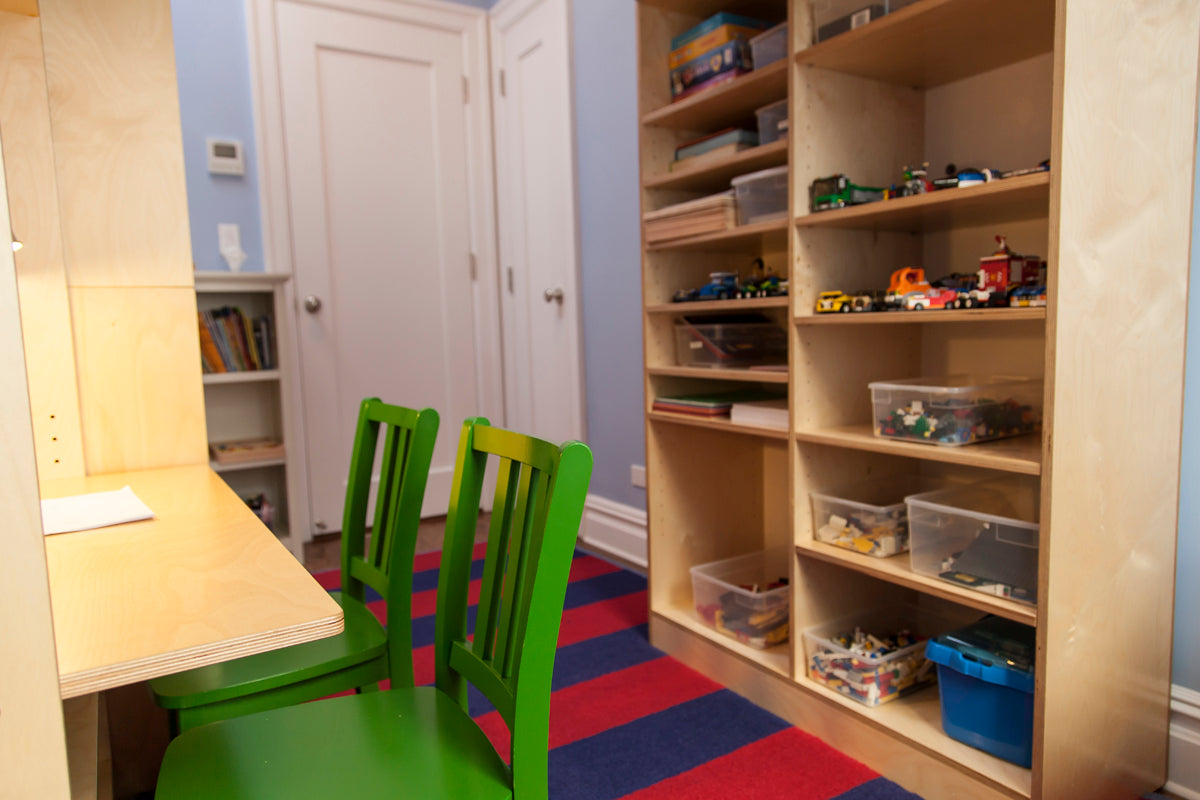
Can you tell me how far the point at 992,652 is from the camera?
1592 millimetres

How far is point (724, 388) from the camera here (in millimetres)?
2432

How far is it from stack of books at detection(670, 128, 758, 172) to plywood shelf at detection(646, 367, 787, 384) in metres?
0.55

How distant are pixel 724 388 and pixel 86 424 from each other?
1.66 m

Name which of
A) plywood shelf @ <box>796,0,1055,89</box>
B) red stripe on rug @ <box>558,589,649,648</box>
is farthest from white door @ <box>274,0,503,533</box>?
plywood shelf @ <box>796,0,1055,89</box>

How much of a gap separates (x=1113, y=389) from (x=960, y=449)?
28cm

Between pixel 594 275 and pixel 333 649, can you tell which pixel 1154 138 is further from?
pixel 594 275

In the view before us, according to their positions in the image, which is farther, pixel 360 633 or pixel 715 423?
pixel 715 423

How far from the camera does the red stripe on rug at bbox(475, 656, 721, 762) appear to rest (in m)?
1.97

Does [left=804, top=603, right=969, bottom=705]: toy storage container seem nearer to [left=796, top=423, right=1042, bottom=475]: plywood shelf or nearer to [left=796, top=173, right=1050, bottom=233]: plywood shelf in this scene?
[left=796, top=423, right=1042, bottom=475]: plywood shelf

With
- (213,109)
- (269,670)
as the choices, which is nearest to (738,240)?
(269,670)

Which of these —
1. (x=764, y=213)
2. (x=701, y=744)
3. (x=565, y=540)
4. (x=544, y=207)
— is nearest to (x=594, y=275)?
(x=544, y=207)

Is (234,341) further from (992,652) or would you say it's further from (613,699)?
(992,652)

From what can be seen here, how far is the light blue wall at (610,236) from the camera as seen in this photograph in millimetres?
3023

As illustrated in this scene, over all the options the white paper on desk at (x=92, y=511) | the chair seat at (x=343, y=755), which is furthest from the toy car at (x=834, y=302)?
the white paper on desk at (x=92, y=511)
